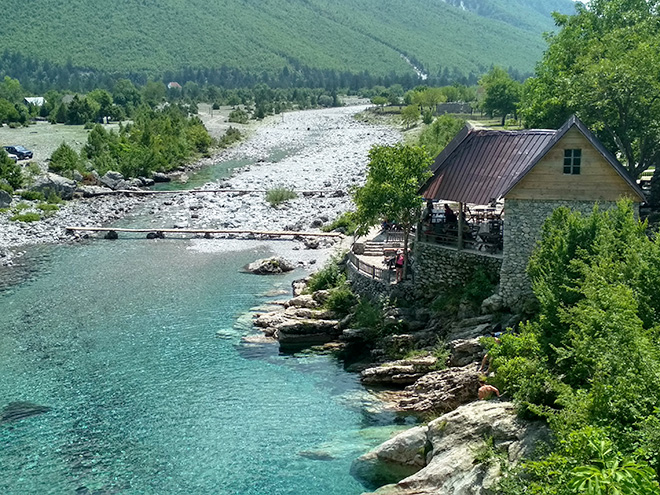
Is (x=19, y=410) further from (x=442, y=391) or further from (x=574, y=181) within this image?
(x=574, y=181)

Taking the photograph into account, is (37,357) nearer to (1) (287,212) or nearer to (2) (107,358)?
(2) (107,358)

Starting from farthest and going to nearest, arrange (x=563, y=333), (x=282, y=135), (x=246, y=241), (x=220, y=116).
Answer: (x=220, y=116) → (x=282, y=135) → (x=246, y=241) → (x=563, y=333)

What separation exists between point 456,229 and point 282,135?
103 m

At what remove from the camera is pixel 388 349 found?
33.0 metres

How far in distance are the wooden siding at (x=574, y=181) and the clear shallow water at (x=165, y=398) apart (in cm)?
1052

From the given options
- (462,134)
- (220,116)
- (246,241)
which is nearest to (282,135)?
(220,116)

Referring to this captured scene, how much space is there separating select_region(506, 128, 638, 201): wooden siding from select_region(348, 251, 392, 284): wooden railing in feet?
25.4

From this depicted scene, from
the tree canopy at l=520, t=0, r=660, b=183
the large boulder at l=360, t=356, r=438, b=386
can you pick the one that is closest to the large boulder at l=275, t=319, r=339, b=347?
the large boulder at l=360, t=356, r=438, b=386

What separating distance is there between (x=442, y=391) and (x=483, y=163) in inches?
415

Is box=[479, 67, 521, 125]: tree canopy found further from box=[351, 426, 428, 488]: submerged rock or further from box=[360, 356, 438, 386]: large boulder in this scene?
box=[351, 426, 428, 488]: submerged rock

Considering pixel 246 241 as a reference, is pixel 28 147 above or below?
above

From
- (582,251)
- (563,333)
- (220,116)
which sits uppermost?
(220,116)

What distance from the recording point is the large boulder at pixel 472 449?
1940 cm

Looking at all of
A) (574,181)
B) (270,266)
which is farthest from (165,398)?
(270,266)
